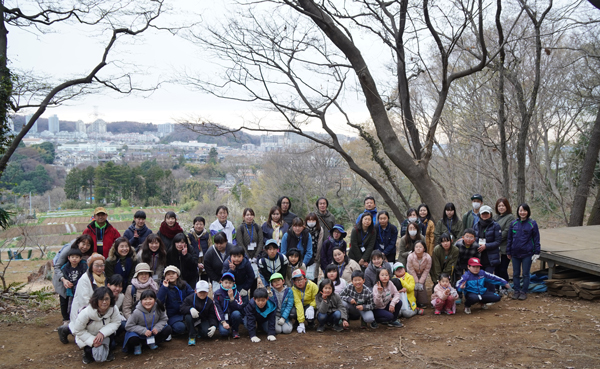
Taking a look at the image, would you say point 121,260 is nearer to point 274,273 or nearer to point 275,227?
point 274,273

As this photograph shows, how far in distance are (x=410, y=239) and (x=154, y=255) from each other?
3554 mm

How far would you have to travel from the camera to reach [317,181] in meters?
26.8

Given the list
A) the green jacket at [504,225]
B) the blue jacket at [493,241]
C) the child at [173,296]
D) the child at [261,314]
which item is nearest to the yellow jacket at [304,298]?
the child at [261,314]

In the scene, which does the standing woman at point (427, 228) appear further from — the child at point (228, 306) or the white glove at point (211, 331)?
the white glove at point (211, 331)

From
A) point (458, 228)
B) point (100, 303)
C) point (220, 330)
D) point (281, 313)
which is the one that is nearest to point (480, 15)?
point (458, 228)

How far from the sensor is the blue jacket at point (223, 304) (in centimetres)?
505

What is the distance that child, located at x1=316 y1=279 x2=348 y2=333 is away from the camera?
17.1 ft

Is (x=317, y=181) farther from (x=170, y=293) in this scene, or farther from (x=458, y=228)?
(x=170, y=293)

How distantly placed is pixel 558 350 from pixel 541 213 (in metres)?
14.2

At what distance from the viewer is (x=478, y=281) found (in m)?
5.71

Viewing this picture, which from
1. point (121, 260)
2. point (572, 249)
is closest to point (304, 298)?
point (121, 260)

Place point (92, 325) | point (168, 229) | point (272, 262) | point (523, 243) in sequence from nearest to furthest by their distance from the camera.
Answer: point (92, 325)
point (272, 262)
point (168, 229)
point (523, 243)

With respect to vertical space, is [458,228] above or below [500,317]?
above

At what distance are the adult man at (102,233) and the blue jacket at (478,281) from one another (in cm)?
467
